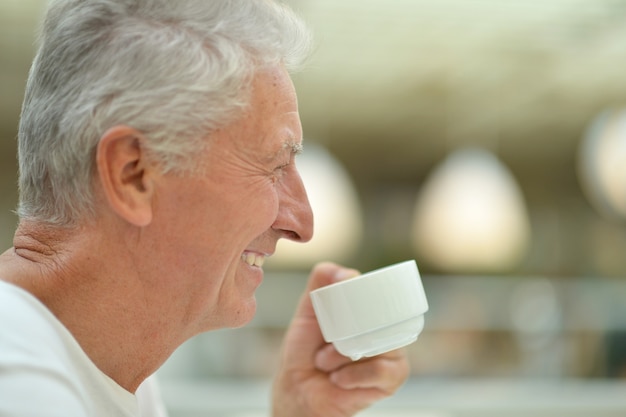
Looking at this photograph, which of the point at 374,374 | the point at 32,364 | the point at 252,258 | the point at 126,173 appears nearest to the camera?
the point at 32,364

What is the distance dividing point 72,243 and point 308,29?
0.36 metres

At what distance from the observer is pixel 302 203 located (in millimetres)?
878

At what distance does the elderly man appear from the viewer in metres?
0.73

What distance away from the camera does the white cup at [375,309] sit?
2.86 feet

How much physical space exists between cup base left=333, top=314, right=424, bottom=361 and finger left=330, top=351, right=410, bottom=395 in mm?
169

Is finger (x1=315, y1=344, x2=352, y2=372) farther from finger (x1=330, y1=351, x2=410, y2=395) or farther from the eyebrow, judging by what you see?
the eyebrow

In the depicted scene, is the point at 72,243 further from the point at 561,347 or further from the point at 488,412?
the point at 561,347

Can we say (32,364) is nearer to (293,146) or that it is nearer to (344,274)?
(293,146)

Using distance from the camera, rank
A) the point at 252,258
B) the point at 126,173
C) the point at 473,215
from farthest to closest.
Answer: the point at 473,215, the point at 252,258, the point at 126,173

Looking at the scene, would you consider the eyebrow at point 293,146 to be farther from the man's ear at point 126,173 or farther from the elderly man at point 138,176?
the man's ear at point 126,173

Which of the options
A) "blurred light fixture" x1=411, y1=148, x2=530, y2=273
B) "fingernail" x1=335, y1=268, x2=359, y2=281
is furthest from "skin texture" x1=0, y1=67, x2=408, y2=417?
"blurred light fixture" x1=411, y1=148, x2=530, y2=273

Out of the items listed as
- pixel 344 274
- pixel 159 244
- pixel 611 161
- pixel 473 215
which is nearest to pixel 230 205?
pixel 159 244

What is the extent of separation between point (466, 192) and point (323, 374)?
279 centimetres

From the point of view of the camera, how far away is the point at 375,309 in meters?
0.87
